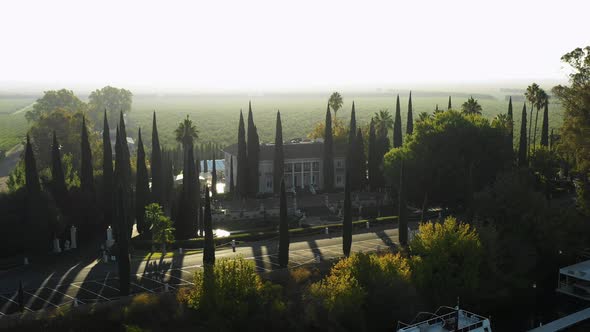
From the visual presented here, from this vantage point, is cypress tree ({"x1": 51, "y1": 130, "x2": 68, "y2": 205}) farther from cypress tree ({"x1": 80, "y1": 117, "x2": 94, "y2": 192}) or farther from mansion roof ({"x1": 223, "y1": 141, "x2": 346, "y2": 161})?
mansion roof ({"x1": 223, "y1": 141, "x2": 346, "y2": 161})

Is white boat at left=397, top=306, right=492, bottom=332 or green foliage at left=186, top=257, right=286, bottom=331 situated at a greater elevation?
green foliage at left=186, top=257, right=286, bottom=331

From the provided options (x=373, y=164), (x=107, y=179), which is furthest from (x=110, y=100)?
(x=107, y=179)

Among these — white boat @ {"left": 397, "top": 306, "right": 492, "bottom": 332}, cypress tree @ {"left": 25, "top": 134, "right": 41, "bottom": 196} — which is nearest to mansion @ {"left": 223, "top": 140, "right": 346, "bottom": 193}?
cypress tree @ {"left": 25, "top": 134, "right": 41, "bottom": 196}

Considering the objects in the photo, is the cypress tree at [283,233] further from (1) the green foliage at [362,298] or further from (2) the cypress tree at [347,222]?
(1) the green foliage at [362,298]

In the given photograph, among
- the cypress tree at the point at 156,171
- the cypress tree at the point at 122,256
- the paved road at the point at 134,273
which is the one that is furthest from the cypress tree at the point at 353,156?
the cypress tree at the point at 122,256

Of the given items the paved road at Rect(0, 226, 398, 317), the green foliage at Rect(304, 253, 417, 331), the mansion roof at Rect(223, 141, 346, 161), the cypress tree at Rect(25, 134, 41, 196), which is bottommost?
the paved road at Rect(0, 226, 398, 317)

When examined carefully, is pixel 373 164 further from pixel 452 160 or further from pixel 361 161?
pixel 452 160
